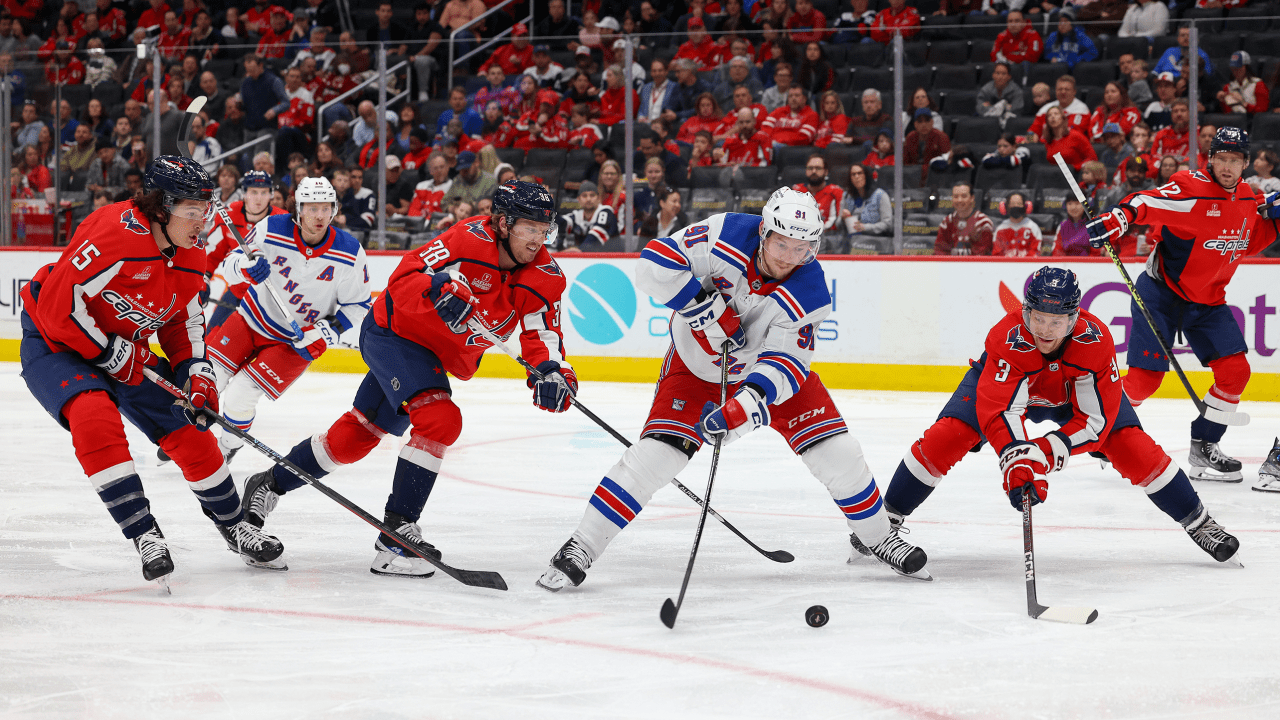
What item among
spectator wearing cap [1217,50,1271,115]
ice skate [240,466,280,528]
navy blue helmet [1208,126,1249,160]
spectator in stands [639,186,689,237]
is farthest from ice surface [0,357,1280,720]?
spectator in stands [639,186,689,237]

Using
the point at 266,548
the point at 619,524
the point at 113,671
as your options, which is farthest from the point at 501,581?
the point at 113,671

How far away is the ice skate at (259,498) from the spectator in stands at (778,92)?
5036mm

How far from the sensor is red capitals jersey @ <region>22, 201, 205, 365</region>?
10.7ft

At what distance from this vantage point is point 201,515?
432 cm

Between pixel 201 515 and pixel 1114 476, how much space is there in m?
3.54

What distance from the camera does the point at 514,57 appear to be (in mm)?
8961

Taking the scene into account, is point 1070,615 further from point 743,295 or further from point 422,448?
point 422,448

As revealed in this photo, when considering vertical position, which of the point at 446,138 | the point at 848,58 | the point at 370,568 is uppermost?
the point at 848,58

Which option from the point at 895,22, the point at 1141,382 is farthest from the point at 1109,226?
the point at 895,22

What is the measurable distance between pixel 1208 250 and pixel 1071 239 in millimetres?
2269

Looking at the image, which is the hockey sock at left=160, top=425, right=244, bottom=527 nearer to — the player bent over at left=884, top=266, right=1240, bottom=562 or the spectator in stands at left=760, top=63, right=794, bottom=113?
the player bent over at left=884, top=266, right=1240, bottom=562

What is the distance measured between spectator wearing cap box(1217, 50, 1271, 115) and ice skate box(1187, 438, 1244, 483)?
9.42 feet

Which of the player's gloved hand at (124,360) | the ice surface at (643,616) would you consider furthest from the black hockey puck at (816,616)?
the player's gloved hand at (124,360)

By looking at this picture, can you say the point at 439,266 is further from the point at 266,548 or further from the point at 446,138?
the point at 446,138
